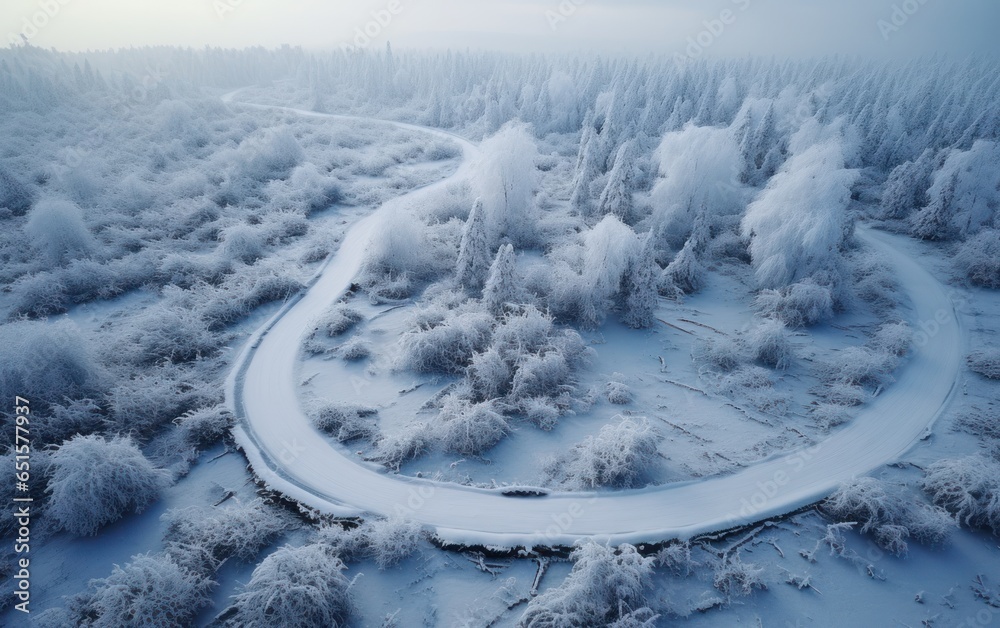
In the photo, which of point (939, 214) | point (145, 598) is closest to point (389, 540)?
point (145, 598)

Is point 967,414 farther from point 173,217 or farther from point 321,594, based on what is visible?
point 173,217

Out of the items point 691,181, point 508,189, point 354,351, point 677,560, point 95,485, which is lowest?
point 354,351

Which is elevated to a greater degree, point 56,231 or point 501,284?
point 501,284

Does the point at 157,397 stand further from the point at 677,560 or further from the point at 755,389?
the point at 755,389

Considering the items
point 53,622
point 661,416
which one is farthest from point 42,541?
point 661,416

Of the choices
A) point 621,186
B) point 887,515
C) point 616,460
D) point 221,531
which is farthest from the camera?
point 621,186

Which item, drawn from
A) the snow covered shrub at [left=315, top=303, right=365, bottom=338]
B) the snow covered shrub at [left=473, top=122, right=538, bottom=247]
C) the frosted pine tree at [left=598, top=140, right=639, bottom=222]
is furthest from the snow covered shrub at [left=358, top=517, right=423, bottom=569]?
the frosted pine tree at [left=598, top=140, right=639, bottom=222]

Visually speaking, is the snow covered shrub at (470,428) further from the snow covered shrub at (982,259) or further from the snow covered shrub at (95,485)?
the snow covered shrub at (982,259)
